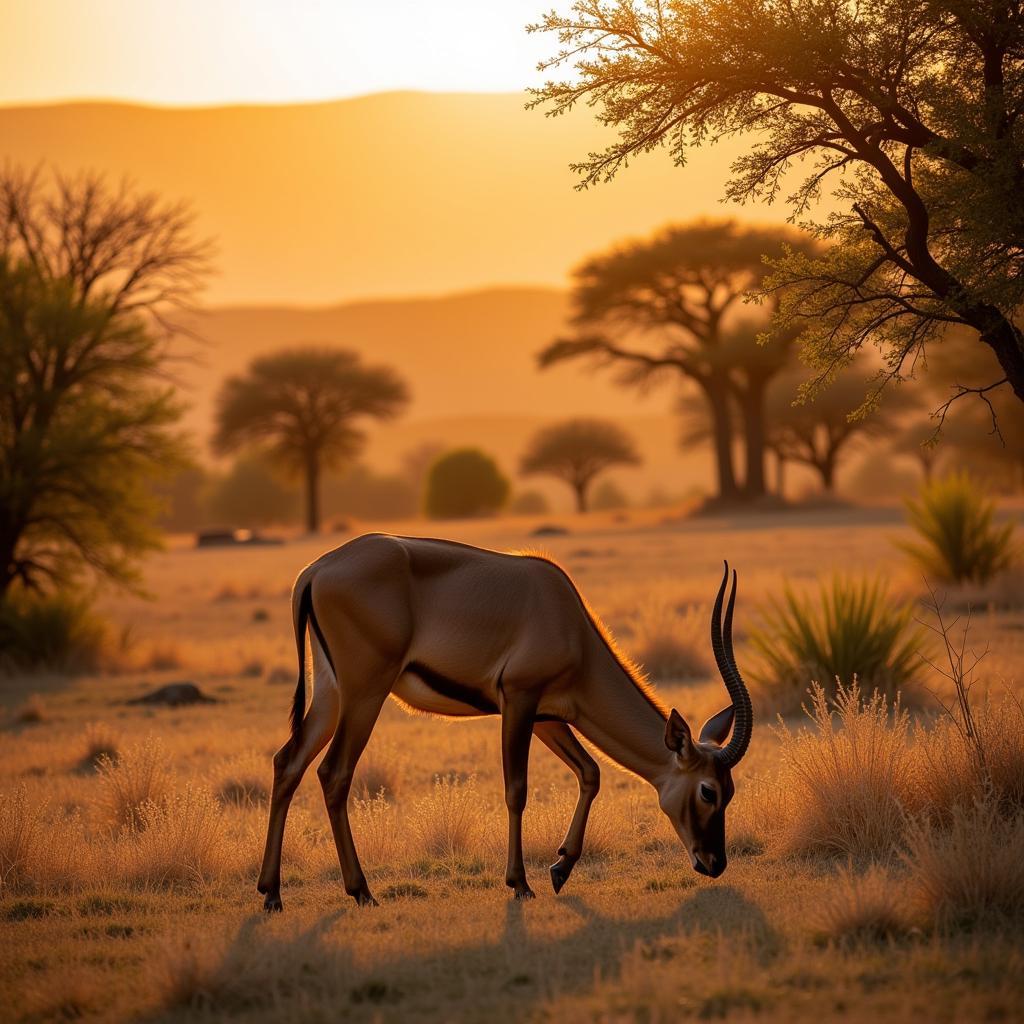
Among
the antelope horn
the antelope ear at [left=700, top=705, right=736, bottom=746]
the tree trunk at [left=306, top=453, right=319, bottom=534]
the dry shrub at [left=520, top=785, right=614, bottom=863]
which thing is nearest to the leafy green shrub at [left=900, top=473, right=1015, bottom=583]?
the dry shrub at [left=520, top=785, right=614, bottom=863]

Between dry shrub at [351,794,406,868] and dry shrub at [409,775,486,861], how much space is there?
0.50ft

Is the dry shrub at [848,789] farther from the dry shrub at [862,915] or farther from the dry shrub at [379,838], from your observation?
the dry shrub at [379,838]

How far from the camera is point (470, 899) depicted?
298 inches

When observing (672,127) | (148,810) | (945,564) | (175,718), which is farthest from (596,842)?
(945,564)

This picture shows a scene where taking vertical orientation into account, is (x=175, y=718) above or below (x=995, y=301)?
below

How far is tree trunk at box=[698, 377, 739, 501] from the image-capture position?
5909 centimetres

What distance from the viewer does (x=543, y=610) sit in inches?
298

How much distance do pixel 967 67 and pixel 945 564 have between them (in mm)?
16200

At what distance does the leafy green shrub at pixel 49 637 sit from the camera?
23719 mm

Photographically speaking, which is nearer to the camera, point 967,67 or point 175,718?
point 967,67

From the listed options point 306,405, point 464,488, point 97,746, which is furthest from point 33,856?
point 464,488

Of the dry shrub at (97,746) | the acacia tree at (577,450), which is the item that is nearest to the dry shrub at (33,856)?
the dry shrub at (97,746)

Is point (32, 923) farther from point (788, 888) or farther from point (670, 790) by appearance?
point (788, 888)

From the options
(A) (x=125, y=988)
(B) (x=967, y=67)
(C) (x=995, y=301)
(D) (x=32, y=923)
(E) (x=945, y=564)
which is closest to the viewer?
(A) (x=125, y=988)
